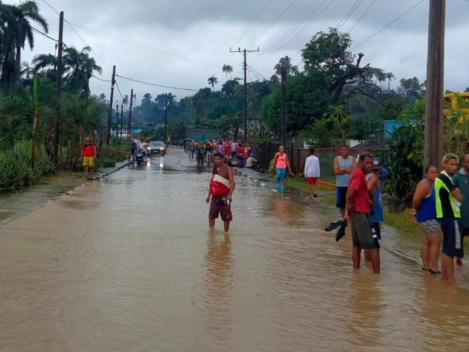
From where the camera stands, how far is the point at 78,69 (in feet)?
277

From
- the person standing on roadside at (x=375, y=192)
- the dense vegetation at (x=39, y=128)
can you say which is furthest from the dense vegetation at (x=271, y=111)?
the person standing on roadside at (x=375, y=192)

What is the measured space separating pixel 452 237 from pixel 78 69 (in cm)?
8022

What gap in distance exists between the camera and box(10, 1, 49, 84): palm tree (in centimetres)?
6225

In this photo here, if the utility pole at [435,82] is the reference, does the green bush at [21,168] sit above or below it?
below

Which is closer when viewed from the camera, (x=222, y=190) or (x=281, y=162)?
(x=222, y=190)

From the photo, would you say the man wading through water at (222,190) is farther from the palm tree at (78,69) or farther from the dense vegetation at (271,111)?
the palm tree at (78,69)

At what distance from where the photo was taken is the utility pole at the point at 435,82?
41.9 ft

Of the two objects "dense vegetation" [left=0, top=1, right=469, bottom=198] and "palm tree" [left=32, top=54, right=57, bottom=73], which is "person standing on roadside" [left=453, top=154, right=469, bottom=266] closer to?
"dense vegetation" [left=0, top=1, right=469, bottom=198]

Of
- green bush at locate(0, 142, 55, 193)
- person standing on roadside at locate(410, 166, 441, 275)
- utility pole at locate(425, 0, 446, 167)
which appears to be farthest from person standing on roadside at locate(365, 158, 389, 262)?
green bush at locate(0, 142, 55, 193)

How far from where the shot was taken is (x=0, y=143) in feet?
85.5

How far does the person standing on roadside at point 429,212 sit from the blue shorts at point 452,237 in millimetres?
503

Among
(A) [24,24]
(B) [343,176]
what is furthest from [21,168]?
(A) [24,24]

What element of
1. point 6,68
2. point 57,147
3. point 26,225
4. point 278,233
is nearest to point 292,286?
point 278,233

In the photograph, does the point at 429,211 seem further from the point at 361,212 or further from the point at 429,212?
the point at 361,212
